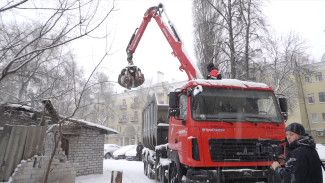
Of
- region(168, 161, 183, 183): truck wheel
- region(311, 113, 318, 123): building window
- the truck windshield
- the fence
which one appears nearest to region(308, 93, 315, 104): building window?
region(311, 113, 318, 123): building window

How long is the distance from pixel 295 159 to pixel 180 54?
5.75m

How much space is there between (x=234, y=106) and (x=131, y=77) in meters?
3.36

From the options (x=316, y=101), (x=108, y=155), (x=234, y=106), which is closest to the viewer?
(x=234, y=106)

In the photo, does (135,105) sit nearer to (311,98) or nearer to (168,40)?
(311,98)

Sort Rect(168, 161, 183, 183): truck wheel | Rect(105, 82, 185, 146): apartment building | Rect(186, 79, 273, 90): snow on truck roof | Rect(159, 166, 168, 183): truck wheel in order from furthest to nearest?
Rect(105, 82, 185, 146): apartment building
Rect(159, 166, 168, 183): truck wheel
Rect(186, 79, 273, 90): snow on truck roof
Rect(168, 161, 183, 183): truck wheel

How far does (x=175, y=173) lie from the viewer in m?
5.91

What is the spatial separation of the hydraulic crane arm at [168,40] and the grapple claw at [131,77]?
91 millimetres

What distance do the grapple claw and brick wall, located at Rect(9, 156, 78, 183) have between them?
2.96 meters

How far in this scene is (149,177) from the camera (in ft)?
34.5

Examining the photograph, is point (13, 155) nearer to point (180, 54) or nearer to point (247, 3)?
point (180, 54)

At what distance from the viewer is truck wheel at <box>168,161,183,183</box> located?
541 centimetres

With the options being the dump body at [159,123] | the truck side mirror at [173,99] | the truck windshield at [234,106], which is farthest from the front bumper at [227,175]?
the dump body at [159,123]

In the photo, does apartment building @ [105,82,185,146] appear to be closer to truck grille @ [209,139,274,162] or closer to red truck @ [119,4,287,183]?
red truck @ [119,4,287,183]

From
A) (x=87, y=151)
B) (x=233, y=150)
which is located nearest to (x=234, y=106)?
(x=233, y=150)
